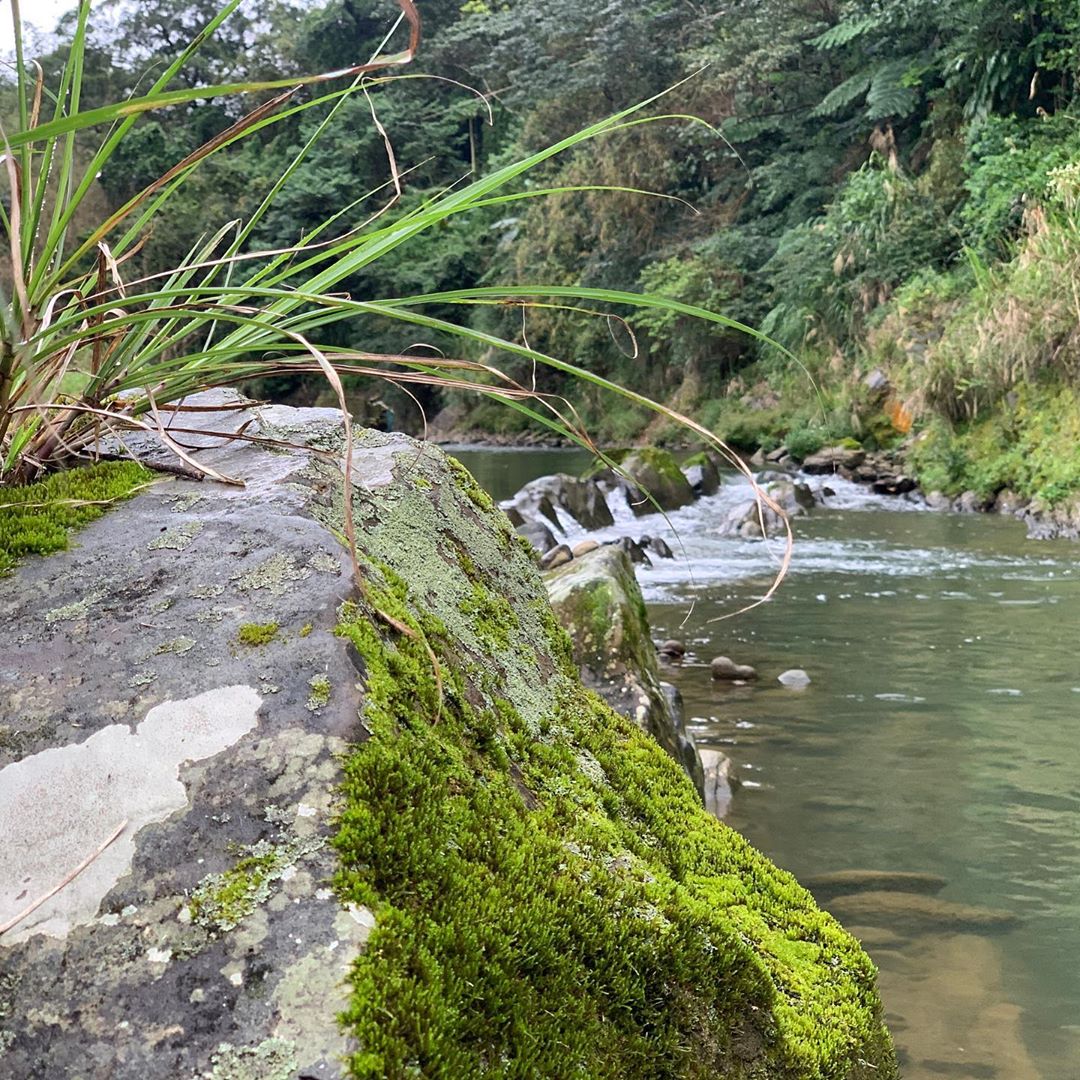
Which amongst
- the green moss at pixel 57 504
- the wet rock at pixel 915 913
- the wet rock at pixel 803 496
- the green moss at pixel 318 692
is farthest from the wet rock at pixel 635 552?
the green moss at pixel 318 692

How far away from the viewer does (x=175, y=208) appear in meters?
30.8

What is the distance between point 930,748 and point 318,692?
3.87 metres

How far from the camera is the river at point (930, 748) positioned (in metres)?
2.65

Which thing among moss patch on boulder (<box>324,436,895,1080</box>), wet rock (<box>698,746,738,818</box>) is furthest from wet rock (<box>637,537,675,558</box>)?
moss patch on boulder (<box>324,436,895,1080</box>)

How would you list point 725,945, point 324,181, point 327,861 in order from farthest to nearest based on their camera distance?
point 324,181, point 725,945, point 327,861

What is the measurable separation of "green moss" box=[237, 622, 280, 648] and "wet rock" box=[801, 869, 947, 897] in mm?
2458

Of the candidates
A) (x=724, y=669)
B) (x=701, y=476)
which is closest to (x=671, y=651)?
(x=724, y=669)

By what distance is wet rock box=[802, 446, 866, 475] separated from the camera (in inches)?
610

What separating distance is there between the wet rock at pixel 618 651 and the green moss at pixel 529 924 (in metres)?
1.89

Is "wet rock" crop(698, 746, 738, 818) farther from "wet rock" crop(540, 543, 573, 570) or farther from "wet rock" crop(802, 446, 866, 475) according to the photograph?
"wet rock" crop(802, 446, 866, 475)

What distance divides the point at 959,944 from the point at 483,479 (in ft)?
45.8

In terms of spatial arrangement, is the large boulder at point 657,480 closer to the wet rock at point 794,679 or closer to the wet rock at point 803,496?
the wet rock at point 803,496

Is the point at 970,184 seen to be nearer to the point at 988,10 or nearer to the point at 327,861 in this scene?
the point at 988,10

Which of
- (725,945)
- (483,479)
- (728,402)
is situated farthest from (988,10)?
(725,945)
